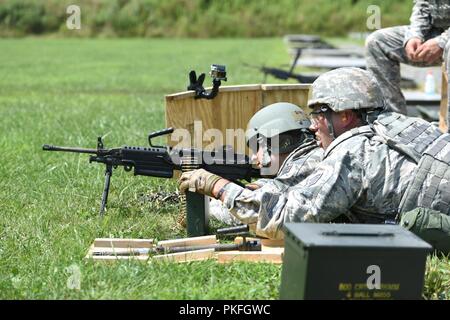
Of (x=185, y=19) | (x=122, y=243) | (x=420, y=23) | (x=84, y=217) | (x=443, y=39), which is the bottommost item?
(x=185, y=19)

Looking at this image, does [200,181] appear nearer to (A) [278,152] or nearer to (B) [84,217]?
(A) [278,152]

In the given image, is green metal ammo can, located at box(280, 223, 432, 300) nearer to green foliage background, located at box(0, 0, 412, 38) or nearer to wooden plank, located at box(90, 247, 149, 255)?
wooden plank, located at box(90, 247, 149, 255)

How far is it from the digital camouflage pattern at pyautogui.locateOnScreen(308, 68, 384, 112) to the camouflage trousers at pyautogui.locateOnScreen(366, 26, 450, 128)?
8.86ft

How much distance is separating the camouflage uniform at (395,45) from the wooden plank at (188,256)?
365cm

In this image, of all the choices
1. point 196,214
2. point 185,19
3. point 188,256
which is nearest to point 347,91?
point 196,214

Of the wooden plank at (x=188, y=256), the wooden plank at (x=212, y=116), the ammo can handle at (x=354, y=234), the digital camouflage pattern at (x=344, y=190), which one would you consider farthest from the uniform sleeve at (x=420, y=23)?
the ammo can handle at (x=354, y=234)

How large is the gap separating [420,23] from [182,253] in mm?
4245

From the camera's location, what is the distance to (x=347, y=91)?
554 cm

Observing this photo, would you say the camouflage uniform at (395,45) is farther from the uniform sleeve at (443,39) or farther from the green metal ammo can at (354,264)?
the green metal ammo can at (354,264)

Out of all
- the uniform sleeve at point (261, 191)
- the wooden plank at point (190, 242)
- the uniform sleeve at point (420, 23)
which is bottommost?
the wooden plank at point (190, 242)

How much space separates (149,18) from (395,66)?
46842 millimetres

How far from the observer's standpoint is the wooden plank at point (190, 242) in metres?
5.50

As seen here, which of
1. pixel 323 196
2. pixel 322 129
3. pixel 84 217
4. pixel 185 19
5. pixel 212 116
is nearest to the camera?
pixel 323 196

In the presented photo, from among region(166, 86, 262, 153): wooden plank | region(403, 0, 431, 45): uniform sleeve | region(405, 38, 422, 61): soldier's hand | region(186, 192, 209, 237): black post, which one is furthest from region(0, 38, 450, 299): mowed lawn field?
region(403, 0, 431, 45): uniform sleeve
